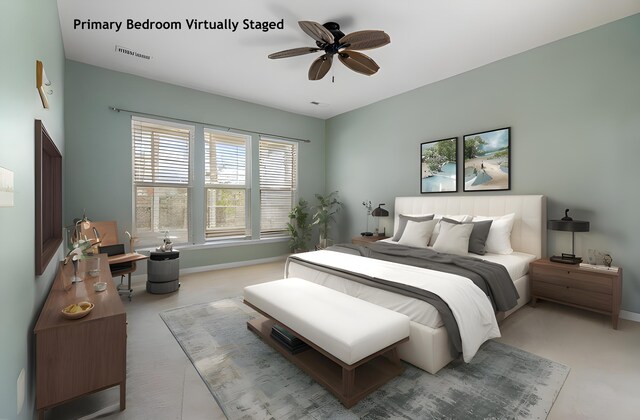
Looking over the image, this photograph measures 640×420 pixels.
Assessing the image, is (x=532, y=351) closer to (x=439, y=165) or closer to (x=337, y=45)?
(x=439, y=165)

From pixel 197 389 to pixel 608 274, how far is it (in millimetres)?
3788

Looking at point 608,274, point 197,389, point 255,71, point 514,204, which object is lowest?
point 197,389

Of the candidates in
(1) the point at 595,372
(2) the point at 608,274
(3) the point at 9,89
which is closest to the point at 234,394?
(3) the point at 9,89

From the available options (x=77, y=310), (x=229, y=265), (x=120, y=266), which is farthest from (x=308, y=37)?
(x=229, y=265)

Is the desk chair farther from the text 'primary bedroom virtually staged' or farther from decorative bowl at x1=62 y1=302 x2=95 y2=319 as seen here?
decorative bowl at x1=62 y1=302 x2=95 y2=319

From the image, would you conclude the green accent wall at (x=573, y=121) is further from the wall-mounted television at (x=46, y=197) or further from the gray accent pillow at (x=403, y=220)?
the wall-mounted television at (x=46, y=197)

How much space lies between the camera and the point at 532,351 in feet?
7.96

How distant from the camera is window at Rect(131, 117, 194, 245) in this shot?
14.7 ft

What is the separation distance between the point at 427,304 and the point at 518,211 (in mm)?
2399

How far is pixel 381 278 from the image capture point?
2547mm

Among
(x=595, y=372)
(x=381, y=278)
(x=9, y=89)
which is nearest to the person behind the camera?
(x=9, y=89)

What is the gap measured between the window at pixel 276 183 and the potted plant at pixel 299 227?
180 mm

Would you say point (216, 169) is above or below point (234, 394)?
above

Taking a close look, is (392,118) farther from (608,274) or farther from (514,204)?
(608,274)
